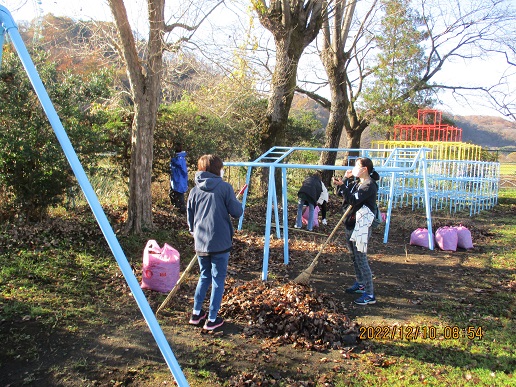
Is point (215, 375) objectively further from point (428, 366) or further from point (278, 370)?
point (428, 366)

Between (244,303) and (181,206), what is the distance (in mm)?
4951

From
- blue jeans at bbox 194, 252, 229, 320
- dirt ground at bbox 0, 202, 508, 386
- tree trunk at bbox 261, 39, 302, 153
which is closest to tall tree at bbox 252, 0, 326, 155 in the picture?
tree trunk at bbox 261, 39, 302, 153

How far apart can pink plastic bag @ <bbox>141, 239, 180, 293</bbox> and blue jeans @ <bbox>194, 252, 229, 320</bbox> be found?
80 centimetres

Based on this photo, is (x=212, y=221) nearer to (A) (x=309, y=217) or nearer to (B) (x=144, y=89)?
(B) (x=144, y=89)

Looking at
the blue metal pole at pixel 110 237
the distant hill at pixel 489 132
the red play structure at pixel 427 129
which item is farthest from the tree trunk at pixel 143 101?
the distant hill at pixel 489 132

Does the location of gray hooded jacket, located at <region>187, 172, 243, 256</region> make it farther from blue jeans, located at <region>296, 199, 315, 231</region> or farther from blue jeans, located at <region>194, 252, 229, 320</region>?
blue jeans, located at <region>296, 199, 315, 231</region>

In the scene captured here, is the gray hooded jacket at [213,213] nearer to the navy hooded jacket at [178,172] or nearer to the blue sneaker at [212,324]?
the blue sneaker at [212,324]

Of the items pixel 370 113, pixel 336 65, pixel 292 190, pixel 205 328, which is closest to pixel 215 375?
pixel 205 328

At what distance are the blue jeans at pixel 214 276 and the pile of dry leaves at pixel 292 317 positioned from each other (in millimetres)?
378

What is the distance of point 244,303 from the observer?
4.54 m

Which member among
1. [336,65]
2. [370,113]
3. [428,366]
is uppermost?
[336,65]

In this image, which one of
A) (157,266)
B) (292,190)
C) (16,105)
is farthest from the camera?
(292,190)

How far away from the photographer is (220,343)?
3.88 m
